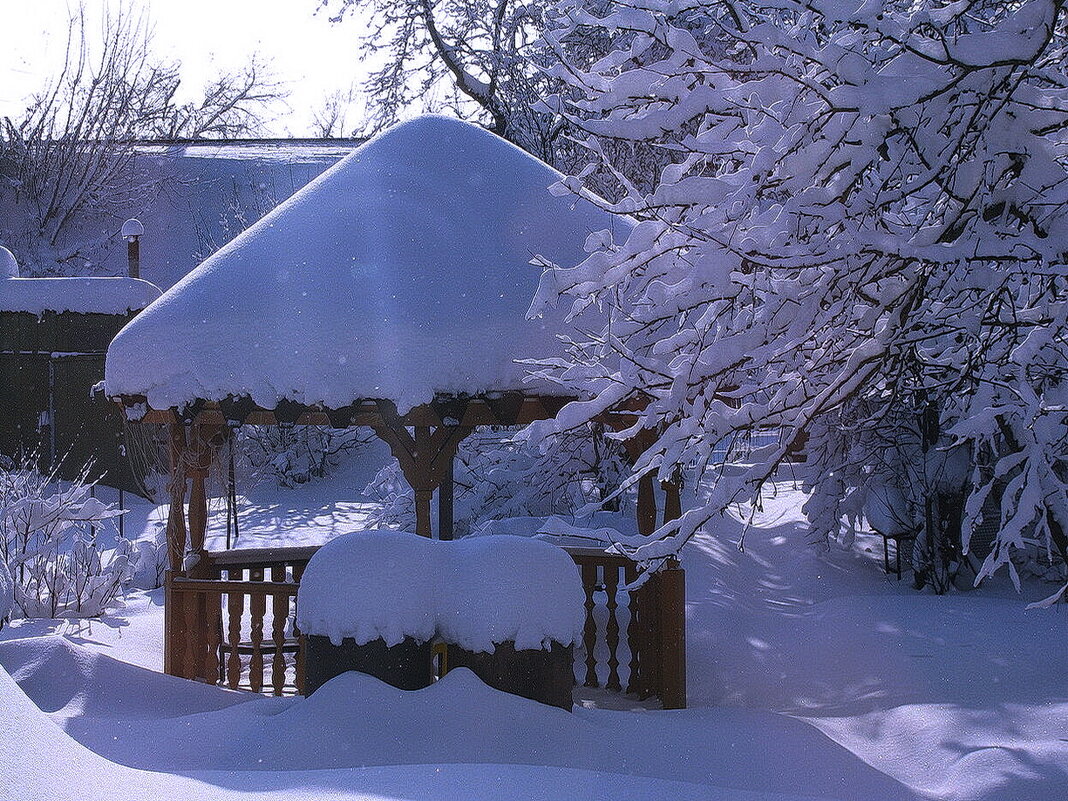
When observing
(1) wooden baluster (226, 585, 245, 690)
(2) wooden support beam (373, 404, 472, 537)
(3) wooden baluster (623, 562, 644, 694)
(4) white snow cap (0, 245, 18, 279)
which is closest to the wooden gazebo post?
(3) wooden baluster (623, 562, 644, 694)

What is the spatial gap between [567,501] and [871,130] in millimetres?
9633

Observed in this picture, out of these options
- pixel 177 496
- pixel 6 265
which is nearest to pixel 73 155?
pixel 6 265

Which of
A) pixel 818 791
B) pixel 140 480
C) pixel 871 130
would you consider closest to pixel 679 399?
pixel 871 130

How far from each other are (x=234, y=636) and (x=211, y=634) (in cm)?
28

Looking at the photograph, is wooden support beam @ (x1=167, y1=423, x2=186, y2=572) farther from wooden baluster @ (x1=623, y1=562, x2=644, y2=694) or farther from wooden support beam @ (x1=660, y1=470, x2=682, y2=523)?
wooden support beam @ (x1=660, y1=470, x2=682, y2=523)

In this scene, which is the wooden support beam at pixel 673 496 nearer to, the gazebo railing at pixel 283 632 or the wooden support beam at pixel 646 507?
the wooden support beam at pixel 646 507

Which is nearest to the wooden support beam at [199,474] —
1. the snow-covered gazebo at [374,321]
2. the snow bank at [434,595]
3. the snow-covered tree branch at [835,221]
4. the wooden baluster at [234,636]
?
the snow-covered gazebo at [374,321]

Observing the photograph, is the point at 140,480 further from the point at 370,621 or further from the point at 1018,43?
the point at 1018,43

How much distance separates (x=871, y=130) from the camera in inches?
138

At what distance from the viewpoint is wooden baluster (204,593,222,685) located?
7039 millimetres

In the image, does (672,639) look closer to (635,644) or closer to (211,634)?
(635,644)

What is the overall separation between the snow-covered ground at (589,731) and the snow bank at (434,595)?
0.96 feet

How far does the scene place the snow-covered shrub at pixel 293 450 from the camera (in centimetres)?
2152

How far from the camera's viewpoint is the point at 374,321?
705 cm
